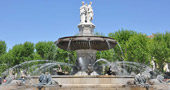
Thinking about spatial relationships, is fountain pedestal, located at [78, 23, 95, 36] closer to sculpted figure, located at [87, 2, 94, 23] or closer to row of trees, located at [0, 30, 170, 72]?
sculpted figure, located at [87, 2, 94, 23]

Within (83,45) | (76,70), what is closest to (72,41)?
(83,45)

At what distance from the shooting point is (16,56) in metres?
46.1

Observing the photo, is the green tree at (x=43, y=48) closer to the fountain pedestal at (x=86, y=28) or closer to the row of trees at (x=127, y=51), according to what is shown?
the row of trees at (x=127, y=51)

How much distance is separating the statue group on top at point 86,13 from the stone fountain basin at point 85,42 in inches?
113

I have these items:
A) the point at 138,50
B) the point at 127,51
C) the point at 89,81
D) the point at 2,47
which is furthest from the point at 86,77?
the point at 2,47

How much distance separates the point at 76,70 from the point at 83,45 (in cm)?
246

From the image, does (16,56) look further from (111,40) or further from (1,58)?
(111,40)

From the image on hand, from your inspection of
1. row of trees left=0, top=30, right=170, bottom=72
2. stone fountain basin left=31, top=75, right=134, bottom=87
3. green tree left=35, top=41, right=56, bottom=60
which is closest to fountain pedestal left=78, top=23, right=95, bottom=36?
stone fountain basin left=31, top=75, right=134, bottom=87

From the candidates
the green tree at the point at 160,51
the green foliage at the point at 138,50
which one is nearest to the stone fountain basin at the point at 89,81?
the green tree at the point at 160,51

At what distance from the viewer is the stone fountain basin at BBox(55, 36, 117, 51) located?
54.2ft

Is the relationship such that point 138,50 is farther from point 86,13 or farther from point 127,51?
point 86,13

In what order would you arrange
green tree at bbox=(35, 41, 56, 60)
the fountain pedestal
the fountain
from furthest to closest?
green tree at bbox=(35, 41, 56, 60) < the fountain pedestal < the fountain

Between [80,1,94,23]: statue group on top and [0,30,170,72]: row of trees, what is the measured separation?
10068mm

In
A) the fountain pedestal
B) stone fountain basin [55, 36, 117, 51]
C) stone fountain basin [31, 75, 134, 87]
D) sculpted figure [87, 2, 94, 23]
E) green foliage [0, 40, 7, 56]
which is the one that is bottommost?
stone fountain basin [31, 75, 134, 87]
